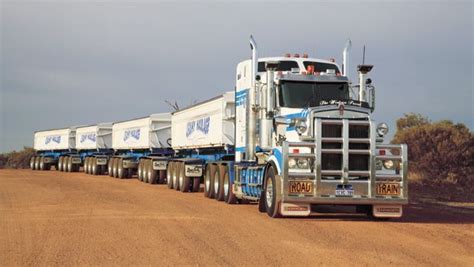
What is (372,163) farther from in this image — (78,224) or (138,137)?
(138,137)

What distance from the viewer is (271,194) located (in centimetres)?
1617

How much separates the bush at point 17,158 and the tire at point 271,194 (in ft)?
273

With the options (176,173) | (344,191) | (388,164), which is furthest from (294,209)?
(176,173)

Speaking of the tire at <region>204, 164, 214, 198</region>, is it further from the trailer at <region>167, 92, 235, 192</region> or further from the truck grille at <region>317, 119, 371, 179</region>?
the truck grille at <region>317, 119, 371, 179</region>

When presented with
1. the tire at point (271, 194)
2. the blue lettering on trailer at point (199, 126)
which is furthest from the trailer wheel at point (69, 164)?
the tire at point (271, 194)

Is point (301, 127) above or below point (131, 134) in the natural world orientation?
below

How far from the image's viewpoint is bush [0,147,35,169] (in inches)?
3784

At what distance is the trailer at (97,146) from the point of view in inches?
1828

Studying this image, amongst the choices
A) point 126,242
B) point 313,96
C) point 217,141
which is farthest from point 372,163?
point 217,141

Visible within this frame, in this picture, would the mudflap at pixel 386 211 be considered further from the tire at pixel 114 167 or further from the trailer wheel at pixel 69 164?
the trailer wheel at pixel 69 164

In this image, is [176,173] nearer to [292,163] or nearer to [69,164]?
[292,163]

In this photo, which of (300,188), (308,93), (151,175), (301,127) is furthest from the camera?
(151,175)

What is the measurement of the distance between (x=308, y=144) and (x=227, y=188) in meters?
6.81

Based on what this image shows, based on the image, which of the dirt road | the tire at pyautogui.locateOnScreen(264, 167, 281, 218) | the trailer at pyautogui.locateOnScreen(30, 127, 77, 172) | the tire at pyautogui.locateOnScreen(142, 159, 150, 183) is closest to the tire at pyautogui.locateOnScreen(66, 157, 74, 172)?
the trailer at pyautogui.locateOnScreen(30, 127, 77, 172)
